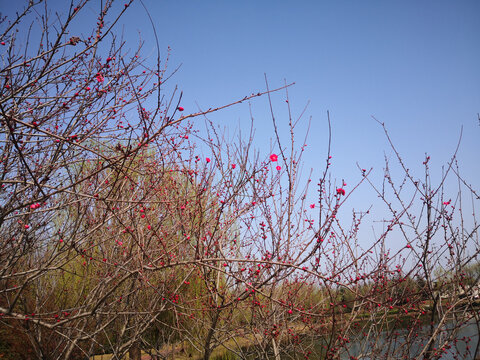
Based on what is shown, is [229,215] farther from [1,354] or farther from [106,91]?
[1,354]

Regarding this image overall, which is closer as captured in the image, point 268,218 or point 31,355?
point 268,218

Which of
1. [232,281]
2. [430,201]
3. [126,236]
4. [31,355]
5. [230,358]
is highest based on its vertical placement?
[126,236]

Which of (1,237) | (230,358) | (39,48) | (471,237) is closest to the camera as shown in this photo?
(39,48)

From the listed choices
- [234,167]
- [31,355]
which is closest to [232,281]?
[234,167]

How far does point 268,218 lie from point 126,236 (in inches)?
81.4

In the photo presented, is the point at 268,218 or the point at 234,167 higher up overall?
the point at 234,167

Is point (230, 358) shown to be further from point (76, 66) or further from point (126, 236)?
point (76, 66)

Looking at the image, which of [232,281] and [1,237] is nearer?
[1,237]

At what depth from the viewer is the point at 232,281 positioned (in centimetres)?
437

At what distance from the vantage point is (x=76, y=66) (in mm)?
3285

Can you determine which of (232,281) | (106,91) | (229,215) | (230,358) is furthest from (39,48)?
(230,358)

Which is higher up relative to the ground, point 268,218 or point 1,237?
point 1,237

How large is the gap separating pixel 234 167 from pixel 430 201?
90.4 inches

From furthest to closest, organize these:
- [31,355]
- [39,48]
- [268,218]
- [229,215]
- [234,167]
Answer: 1. [31,355]
2. [229,215]
3. [234,167]
4. [268,218]
5. [39,48]
